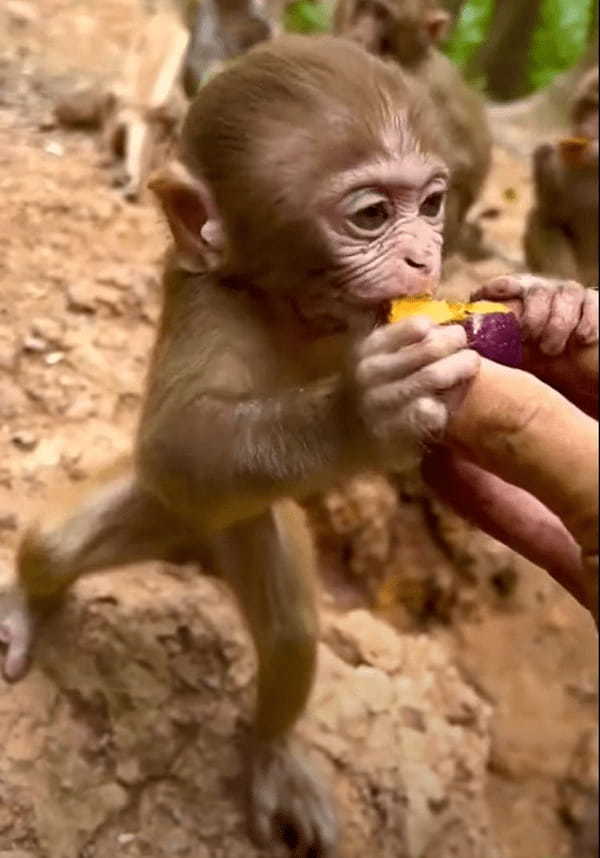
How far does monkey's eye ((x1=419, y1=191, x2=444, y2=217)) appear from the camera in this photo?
2473mm

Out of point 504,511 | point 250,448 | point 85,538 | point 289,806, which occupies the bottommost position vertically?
point 289,806

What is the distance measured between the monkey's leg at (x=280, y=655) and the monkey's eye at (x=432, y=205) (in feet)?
2.55

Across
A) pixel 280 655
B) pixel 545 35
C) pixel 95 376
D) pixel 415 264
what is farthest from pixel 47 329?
pixel 545 35

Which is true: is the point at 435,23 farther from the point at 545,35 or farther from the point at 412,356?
the point at 412,356

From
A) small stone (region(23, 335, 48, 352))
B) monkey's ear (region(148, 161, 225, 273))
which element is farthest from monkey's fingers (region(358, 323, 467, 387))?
small stone (region(23, 335, 48, 352))

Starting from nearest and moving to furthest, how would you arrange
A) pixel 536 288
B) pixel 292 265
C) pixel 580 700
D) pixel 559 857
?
pixel 536 288, pixel 292 265, pixel 559 857, pixel 580 700

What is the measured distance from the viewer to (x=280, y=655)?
297 centimetres

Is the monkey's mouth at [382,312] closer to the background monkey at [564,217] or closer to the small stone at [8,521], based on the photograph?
the small stone at [8,521]

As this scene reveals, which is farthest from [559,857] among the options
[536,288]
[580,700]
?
[536,288]

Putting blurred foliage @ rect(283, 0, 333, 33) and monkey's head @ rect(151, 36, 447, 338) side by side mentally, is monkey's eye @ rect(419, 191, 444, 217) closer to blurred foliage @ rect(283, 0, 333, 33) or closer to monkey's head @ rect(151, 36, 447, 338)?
monkey's head @ rect(151, 36, 447, 338)

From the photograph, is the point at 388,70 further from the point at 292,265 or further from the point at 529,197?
the point at 529,197

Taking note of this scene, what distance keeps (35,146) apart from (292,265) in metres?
1.82

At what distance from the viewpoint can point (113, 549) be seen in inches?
119

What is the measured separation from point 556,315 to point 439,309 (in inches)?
9.0
